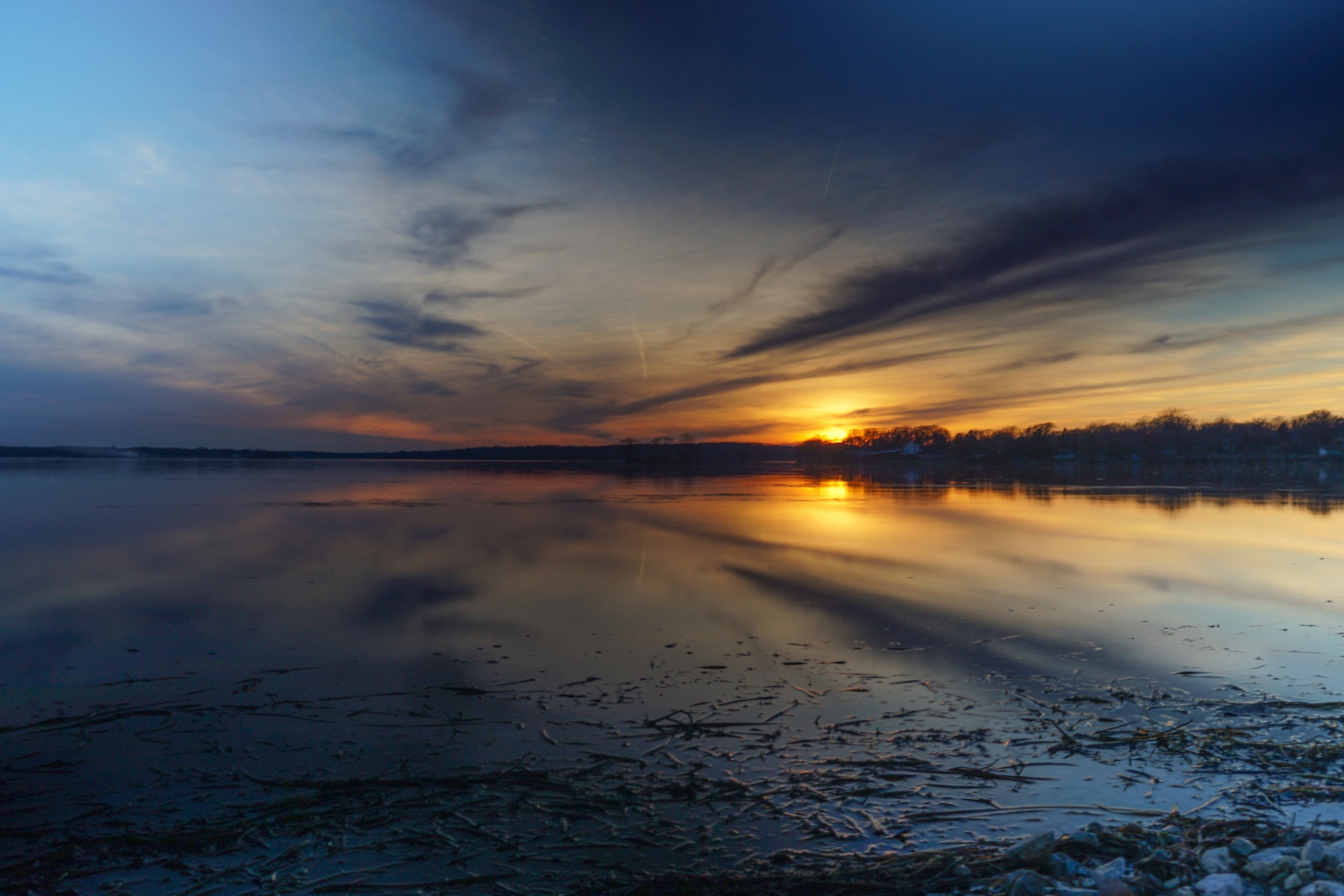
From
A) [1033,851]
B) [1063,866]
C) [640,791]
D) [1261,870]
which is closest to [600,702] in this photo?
[640,791]

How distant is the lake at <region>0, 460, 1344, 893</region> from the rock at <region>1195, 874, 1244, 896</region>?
856mm

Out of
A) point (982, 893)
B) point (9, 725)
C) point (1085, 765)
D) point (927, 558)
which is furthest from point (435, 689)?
point (927, 558)

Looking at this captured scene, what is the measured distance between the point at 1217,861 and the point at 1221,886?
0.90 ft

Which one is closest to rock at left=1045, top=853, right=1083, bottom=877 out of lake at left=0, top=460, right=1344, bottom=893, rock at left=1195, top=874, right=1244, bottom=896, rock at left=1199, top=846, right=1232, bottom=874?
lake at left=0, top=460, right=1344, bottom=893

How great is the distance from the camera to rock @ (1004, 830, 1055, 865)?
160 inches

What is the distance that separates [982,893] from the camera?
12.6 feet

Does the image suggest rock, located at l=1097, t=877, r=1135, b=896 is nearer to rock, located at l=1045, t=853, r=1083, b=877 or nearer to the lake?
rock, located at l=1045, t=853, r=1083, b=877

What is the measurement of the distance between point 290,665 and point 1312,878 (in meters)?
8.98

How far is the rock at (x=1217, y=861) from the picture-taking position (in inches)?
155

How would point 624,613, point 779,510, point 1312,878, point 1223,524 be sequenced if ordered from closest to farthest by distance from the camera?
1. point 1312,878
2. point 624,613
3. point 1223,524
4. point 779,510

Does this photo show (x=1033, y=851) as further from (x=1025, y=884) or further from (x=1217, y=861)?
(x=1217, y=861)

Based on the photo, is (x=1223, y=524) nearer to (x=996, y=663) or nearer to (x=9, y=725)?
(x=996, y=663)

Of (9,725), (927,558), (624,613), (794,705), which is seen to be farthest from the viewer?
(927,558)

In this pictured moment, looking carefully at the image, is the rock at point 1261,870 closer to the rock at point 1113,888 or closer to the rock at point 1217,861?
the rock at point 1217,861
